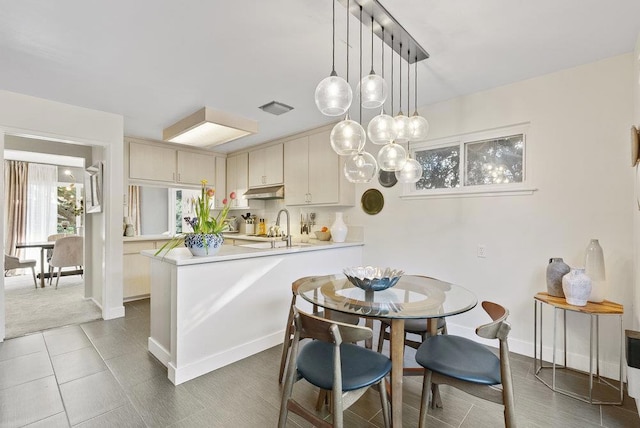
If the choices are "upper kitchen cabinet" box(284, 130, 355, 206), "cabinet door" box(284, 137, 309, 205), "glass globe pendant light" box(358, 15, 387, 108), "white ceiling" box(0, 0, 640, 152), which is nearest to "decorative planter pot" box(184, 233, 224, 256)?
"white ceiling" box(0, 0, 640, 152)

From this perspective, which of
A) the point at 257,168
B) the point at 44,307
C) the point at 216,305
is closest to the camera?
the point at 216,305

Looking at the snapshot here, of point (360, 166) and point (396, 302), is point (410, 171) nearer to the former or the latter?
point (360, 166)

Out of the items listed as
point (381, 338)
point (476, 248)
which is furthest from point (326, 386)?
point (476, 248)

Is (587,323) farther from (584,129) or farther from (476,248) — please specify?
(584,129)

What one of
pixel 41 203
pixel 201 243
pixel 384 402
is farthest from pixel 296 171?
pixel 41 203

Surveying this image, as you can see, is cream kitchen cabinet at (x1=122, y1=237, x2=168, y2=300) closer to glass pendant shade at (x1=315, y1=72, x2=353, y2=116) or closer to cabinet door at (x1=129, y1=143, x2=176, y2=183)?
cabinet door at (x1=129, y1=143, x2=176, y2=183)

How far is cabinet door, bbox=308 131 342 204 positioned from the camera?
3904 mm

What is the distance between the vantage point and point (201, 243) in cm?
238

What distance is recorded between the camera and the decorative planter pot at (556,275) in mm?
2316

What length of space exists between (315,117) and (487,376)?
316 centimetres

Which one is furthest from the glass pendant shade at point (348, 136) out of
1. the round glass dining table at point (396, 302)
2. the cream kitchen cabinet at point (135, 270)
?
the cream kitchen cabinet at point (135, 270)

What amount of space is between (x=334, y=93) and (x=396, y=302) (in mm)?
1214

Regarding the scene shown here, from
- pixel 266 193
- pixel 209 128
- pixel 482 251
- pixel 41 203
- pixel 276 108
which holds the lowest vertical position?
pixel 482 251

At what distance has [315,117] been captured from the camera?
3742 millimetres
